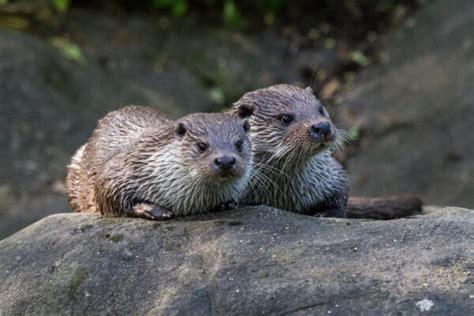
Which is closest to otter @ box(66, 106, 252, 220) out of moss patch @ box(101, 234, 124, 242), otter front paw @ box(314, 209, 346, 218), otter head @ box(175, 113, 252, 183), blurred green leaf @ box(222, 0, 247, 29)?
otter head @ box(175, 113, 252, 183)

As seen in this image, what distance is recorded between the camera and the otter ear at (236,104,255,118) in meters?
5.50

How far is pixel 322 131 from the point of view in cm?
513

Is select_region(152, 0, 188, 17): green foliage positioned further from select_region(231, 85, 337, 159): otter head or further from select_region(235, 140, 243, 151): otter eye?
select_region(235, 140, 243, 151): otter eye

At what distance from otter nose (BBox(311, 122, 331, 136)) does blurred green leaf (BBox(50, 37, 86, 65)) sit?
6132 millimetres

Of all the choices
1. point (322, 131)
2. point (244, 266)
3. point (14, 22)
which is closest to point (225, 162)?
point (244, 266)

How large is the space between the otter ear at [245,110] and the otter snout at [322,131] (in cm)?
46

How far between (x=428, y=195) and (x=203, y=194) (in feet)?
14.4

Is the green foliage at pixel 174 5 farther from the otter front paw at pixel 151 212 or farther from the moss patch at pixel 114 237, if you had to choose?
the moss patch at pixel 114 237

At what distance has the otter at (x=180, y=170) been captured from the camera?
4.75 m

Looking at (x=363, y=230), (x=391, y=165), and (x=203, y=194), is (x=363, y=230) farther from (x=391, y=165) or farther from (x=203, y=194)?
(x=391, y=165)

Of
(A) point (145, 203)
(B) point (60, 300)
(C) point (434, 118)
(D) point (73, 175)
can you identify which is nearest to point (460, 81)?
(C) point (434, 118)

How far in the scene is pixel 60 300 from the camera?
14.3ft

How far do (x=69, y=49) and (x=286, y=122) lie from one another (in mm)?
6092

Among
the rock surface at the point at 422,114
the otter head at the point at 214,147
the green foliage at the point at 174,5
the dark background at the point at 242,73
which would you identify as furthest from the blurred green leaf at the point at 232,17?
the otter head at the point at 214,147
